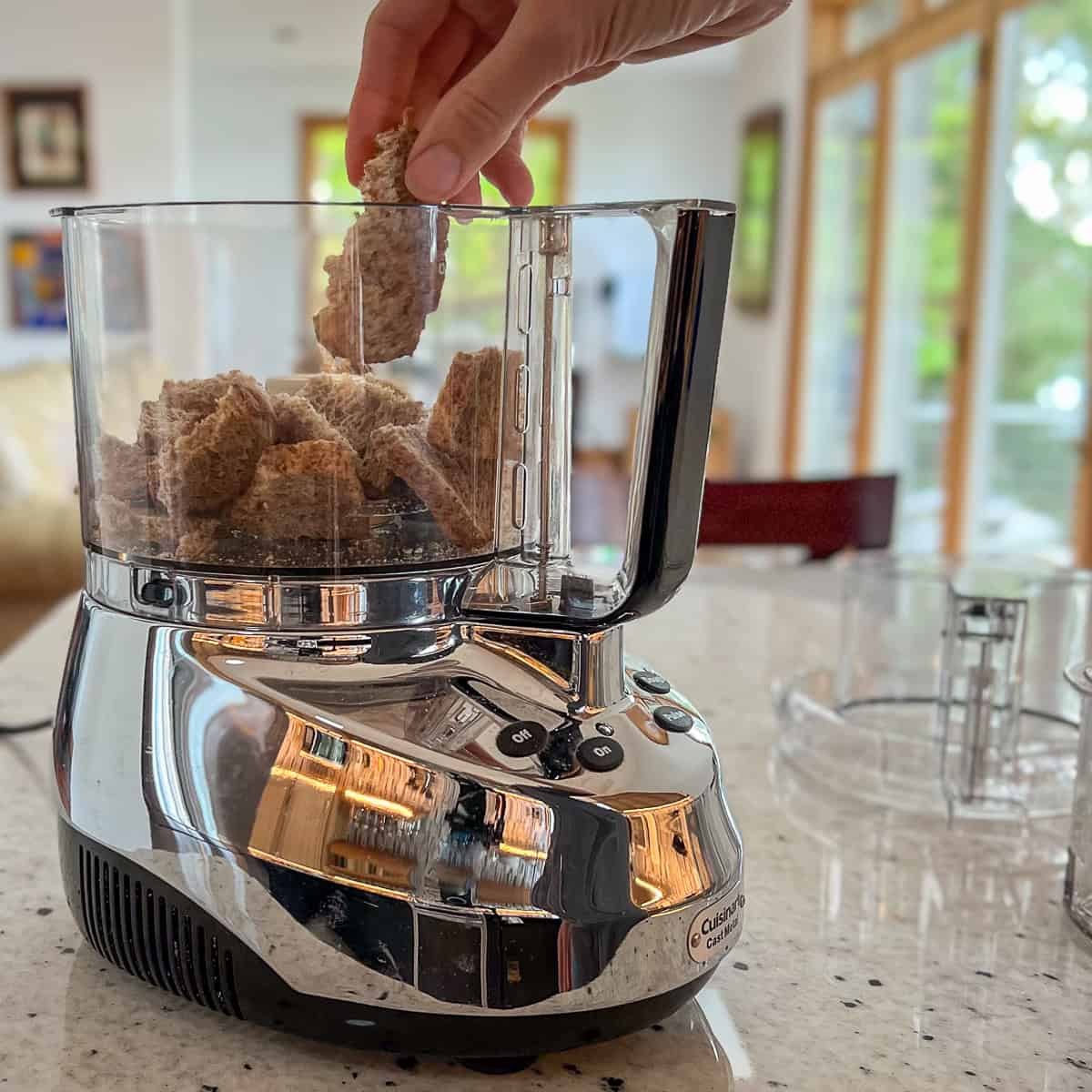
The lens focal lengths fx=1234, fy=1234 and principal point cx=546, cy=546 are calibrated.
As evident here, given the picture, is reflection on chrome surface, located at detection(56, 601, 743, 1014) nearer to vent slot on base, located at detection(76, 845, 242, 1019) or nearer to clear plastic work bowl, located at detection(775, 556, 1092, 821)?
vent slot on base, located at detection(76, 845, 242, 1019)

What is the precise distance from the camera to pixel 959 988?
0.54 metres

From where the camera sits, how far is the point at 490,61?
517mm

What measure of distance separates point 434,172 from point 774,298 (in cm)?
588

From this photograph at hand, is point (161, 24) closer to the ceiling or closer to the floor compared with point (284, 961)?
closer to the ceiling

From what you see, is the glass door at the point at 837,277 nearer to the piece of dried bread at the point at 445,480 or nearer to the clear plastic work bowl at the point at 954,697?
the clear plastic work bowl at the point at 954,697

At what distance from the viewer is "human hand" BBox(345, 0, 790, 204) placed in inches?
20.3

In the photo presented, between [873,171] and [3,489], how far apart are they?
3482 mm

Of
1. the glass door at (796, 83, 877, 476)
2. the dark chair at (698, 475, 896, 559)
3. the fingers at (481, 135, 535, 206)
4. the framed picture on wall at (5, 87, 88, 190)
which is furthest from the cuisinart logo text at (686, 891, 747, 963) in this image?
the framed picture on wall at (5, 87, 88, 190)

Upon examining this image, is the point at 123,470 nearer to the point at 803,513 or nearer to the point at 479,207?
the point at 479,207

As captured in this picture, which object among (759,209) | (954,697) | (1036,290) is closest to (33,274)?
(759,209)

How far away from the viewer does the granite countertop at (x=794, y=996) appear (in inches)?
18.5

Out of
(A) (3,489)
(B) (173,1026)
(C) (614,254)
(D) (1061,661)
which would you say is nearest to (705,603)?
(D) (1061,661)

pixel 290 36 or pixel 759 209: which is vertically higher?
pixel 290 36

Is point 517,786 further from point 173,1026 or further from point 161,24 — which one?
point 161,24
